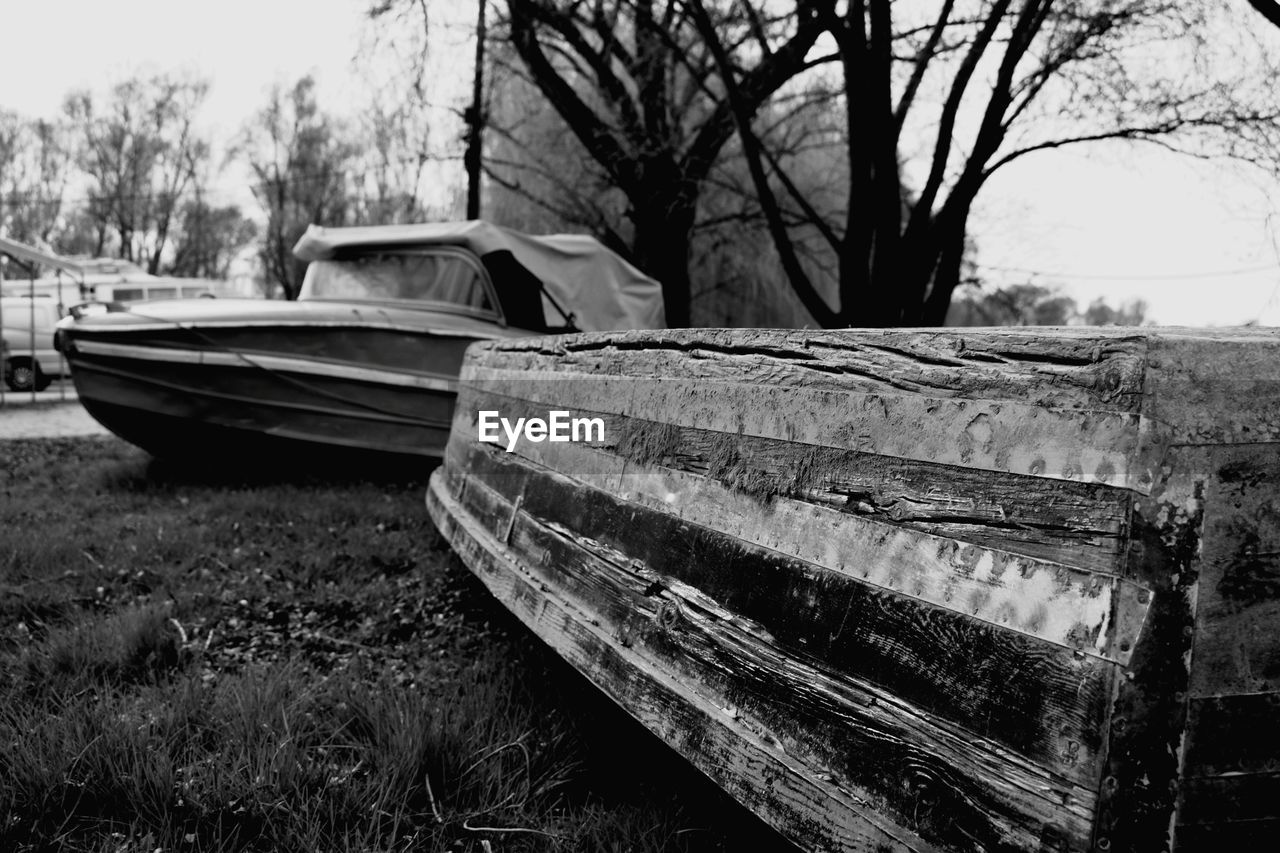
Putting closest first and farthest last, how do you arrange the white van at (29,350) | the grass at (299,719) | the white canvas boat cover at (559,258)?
1. the grass at (299,719)
2. the white canvas boat cover at (559,258)
3. the white van at (29,350)

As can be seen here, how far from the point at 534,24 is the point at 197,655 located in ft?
34.1

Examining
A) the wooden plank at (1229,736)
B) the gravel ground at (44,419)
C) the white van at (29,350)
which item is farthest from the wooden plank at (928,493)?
the white van at (29,350)

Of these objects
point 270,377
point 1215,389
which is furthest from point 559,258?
point 1215,389

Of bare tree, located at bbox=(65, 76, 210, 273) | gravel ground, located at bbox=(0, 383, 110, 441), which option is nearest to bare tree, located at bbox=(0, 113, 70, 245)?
bare tree, located at bbox=(65, 76, 210, 273)

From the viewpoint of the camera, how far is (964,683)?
1.30 m

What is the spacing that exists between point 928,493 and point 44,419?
13.6m

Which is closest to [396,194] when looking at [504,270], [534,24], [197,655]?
[534,24]

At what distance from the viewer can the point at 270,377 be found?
655 centimetres

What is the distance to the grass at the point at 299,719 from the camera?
6.75ft

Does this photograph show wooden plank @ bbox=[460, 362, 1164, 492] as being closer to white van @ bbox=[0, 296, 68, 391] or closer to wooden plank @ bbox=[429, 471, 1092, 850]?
wooden plank @ bbox=[429, 471, 1092, 850]

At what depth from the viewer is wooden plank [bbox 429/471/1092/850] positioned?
122 cm

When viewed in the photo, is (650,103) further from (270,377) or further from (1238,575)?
(1238,575)

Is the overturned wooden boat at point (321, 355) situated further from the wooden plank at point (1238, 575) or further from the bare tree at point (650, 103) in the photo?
the wooden plank at point (1238, 575)

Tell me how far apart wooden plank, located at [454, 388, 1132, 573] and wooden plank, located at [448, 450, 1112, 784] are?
130 millimetres
